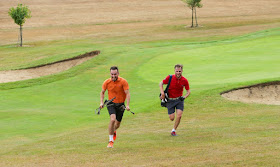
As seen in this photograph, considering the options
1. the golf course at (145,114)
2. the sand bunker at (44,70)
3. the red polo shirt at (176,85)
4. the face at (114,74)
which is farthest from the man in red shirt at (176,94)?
the sand bunker at (44,70)

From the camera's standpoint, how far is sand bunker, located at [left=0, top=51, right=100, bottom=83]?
33.5 meters

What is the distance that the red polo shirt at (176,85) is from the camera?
1351 cm

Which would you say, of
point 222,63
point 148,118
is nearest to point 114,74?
point 148,118

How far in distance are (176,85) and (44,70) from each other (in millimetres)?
23409

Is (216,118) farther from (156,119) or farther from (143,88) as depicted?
(143,88)

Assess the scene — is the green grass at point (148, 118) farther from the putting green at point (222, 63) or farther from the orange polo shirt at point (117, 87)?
the orange polo shirt at point (117, 87)

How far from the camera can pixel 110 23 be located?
76750 millimetres

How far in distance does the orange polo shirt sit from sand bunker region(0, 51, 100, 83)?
21.1m

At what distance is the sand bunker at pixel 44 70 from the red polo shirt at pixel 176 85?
Answer: 2100 cm

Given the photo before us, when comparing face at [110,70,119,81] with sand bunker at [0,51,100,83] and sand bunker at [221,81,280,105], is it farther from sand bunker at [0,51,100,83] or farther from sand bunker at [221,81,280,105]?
sand bunker at [0,51,100,83]

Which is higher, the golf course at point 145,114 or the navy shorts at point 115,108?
the navy shorts at point 115,108

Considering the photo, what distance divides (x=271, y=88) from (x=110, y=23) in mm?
57943

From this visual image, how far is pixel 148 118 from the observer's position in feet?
55.9

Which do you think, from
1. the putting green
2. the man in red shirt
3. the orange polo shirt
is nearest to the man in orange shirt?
Result: the orange polo shirt
